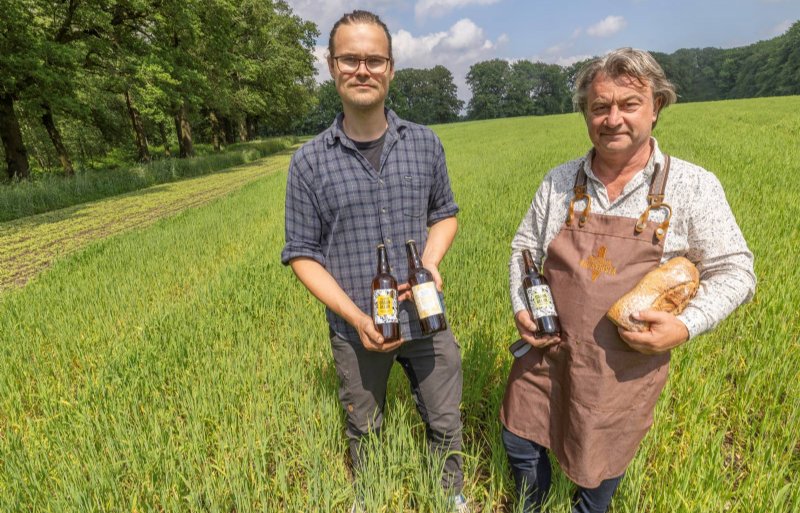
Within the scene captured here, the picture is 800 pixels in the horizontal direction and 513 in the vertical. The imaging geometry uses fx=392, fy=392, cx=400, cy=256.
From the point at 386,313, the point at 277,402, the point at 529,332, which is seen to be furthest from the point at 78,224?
the point at 529,332

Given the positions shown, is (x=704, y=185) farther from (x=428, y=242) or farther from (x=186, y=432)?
(x=186, y=432)

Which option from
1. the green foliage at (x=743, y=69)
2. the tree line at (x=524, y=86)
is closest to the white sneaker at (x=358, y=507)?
the green foliage at (x=743, y=69)

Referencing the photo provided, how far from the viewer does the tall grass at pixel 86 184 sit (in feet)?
34.6

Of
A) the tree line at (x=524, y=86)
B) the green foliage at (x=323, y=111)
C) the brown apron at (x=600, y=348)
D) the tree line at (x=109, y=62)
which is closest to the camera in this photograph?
the brown apron at (x=600, y=348)

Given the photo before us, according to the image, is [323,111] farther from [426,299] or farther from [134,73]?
[426,299]

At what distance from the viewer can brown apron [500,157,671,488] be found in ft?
4.38

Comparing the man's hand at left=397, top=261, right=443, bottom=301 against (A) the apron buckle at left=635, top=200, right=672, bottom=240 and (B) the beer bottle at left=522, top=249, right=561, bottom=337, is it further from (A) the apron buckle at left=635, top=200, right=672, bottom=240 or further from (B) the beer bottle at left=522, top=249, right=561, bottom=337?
(A) the apron buckle at left=635, top=200, right=672, bottom=240

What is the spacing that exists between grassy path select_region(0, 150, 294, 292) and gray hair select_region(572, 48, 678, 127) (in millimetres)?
6931

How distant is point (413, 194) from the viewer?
1.80 meters

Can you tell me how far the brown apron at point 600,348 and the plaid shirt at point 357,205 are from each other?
64 centimetres

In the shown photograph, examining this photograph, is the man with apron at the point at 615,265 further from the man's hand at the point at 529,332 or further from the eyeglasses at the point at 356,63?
the eyeglasses at the point at 356,63

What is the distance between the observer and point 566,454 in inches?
59.4

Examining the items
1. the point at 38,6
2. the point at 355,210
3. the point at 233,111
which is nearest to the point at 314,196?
the point at 355,210

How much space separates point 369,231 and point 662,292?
113 cm
